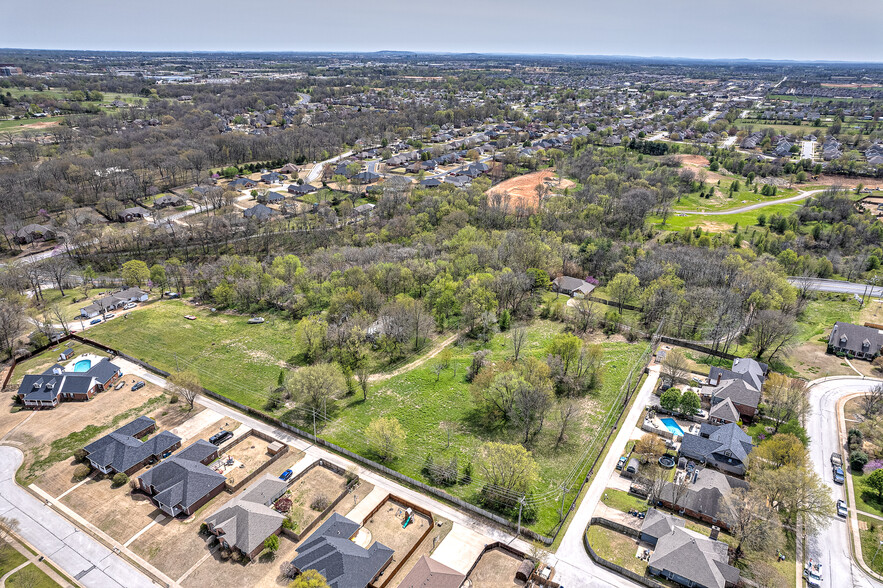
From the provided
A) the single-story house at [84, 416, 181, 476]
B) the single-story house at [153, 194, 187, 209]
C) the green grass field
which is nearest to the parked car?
the single-story house at [84, 416, 181, 476]

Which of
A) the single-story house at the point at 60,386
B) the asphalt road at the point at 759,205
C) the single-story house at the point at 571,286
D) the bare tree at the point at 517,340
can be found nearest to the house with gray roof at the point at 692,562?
the bare tree at the point at 517,340

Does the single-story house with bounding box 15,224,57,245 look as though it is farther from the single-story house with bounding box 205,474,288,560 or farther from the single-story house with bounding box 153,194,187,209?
the single-story house with bounding box 205,474,288,560

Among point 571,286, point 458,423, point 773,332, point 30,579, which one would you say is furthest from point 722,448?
point 30,579

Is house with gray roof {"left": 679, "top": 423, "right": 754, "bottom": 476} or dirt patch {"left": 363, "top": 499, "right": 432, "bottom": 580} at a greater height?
house with gray roof {"left": 679, "top": 423, "right": 754, "bottom": 476}

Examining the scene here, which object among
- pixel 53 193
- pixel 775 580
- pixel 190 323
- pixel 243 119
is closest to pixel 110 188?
pixel 53 193

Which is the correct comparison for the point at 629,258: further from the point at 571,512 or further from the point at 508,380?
the point at 571,512
